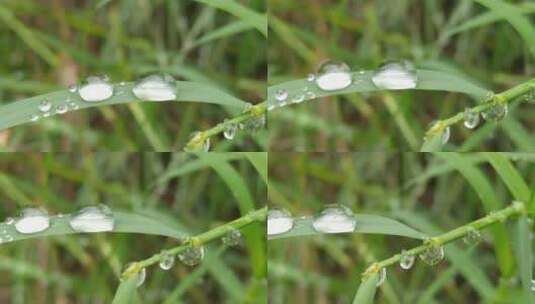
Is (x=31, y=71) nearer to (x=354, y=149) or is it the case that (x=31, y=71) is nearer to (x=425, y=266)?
(x=354, y=149)

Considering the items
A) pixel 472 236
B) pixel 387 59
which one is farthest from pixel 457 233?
pixel 387 59

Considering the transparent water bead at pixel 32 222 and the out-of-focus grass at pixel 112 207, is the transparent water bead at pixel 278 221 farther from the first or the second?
the transparent water bead at pixel 32 222

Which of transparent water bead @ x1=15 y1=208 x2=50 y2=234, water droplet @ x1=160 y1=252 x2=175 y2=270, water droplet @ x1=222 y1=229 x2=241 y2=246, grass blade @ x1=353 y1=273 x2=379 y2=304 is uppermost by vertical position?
transparent water bead @ x1=15 y1=208 x2=50 y2=234

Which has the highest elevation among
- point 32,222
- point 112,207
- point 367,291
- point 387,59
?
point 387,59

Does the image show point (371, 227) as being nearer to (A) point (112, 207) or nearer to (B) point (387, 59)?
(B) point (387, 59)

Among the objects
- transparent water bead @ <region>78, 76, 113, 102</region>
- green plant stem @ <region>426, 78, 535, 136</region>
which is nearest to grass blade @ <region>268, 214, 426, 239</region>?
green plant stem @ <region>426, 78, 535, 136</region>

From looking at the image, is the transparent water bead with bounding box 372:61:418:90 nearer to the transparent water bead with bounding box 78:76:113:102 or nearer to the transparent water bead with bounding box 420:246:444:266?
the transparent water bead with bounding box 420:246:444:266

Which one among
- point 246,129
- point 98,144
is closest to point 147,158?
point 98,144

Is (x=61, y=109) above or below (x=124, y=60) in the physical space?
below
